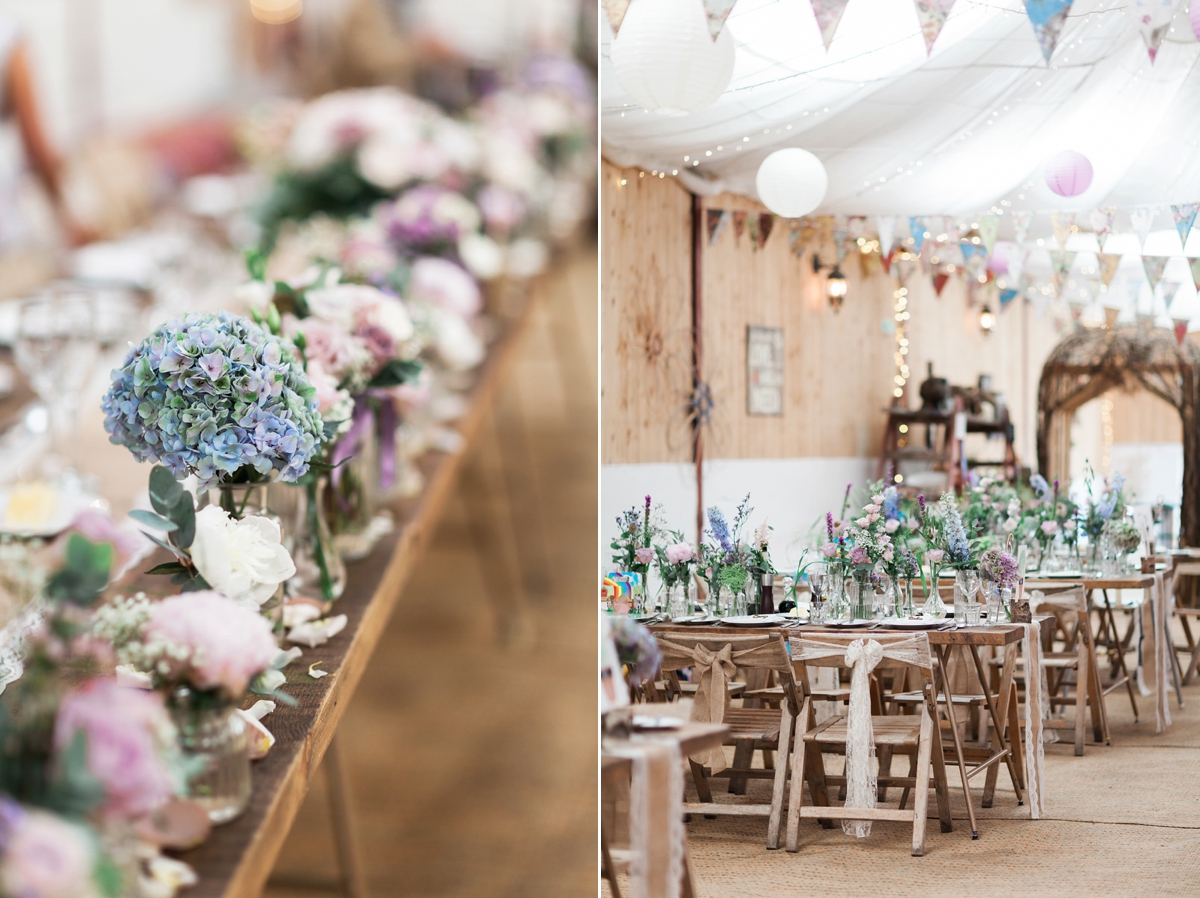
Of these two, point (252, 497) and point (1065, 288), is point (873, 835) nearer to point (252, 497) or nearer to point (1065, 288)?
point (1065, 288)

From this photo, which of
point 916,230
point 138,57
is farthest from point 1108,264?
point 138,57

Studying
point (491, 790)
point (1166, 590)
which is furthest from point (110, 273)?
point (1166, 590)

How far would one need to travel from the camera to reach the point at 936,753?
3.29 meters

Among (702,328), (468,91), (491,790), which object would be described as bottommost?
(491,790)

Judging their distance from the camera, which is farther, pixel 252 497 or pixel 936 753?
pixel 936 753

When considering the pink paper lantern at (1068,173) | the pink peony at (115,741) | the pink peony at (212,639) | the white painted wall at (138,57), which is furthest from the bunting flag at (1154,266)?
the white painted wall at (138,57)

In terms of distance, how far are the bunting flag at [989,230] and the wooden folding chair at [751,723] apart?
137 centimetres

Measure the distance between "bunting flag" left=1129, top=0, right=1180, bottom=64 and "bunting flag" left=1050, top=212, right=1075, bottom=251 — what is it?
0.75 metres

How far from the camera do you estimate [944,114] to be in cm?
310

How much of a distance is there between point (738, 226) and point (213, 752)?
211 centimetres

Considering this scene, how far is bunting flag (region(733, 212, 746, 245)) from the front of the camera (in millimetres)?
2834

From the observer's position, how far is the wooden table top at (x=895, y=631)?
3098 mm

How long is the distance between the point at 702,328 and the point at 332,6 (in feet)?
10.7

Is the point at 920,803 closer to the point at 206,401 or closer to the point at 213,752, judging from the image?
the point at 206,401
